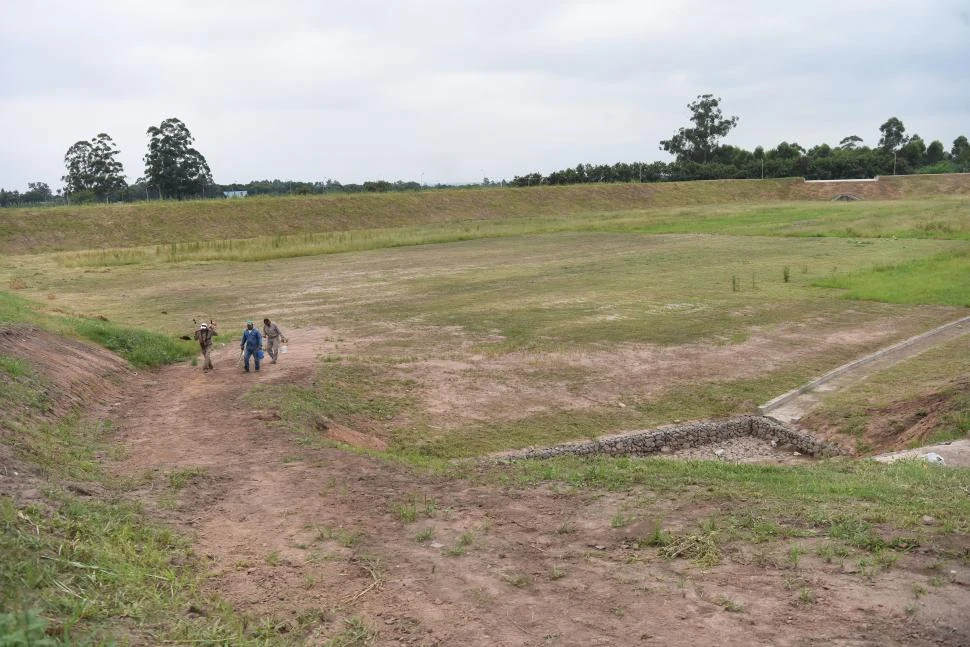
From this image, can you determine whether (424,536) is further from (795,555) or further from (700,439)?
(700,439)

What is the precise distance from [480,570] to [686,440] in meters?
8.10

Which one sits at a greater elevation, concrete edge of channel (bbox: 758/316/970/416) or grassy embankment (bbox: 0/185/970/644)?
grassy embankment (bbox: 0/185/970/644)

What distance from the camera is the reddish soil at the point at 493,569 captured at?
6.39 meters

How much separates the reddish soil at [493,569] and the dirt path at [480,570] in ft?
0.06

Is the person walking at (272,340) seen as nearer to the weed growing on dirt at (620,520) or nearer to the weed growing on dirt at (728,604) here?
the weed growing on dirt at (620,520)

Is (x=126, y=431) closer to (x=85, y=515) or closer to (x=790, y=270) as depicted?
(x=85, y=515)

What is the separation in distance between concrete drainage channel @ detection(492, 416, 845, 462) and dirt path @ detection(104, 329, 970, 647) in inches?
148

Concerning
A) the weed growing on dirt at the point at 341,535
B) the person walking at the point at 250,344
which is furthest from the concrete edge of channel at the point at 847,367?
the person walking at the point at 250,344

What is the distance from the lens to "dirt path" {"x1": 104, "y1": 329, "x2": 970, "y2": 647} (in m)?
6.39

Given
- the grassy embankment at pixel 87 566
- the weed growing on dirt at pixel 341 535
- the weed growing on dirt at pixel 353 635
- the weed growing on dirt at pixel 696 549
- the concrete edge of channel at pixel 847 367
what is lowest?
the concrete edge of channel at pixel 847 367

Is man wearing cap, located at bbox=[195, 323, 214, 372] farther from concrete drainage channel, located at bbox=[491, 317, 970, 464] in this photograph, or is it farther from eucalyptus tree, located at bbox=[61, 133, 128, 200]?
eucalyptus tree, located at bbox=[61, 133, 128, 200]

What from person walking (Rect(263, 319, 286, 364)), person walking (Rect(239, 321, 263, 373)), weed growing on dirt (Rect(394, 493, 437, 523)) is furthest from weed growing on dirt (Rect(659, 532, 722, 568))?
person walking (Rect(263, 319, 286, 364))

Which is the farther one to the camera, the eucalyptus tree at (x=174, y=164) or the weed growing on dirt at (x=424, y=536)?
the eucalyptus tree at (x=174, y=164)

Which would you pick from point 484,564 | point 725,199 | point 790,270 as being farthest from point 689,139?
point 484,564
